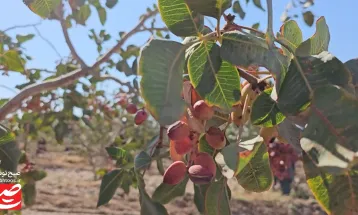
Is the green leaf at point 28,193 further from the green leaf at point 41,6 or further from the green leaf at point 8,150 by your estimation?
the green leaf at point 41,6

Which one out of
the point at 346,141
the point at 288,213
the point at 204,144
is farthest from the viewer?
the point at 288,213

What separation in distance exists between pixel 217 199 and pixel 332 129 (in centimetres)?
25

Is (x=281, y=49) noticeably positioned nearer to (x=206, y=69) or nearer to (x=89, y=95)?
(x=206, y=69)

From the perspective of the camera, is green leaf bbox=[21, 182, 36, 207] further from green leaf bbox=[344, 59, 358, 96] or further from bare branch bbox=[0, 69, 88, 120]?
green leaf bbox=[344, 59, 358, 96]

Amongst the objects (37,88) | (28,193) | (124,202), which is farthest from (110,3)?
(124,202)

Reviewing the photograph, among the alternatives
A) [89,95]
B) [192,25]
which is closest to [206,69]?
[192,25]

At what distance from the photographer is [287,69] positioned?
0.46 m

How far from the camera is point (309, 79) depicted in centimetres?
44

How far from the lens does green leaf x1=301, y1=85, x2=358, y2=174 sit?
37cm

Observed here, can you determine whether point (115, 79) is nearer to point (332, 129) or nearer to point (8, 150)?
point (8, 150)

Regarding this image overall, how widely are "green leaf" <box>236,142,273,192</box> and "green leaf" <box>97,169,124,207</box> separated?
0.42 m

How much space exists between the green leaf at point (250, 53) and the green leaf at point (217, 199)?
19cm

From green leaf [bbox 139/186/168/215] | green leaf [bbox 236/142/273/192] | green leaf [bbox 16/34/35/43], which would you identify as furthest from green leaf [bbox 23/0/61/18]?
green leaf [bbox 16/34/35/43]

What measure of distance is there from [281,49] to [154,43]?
18cm
